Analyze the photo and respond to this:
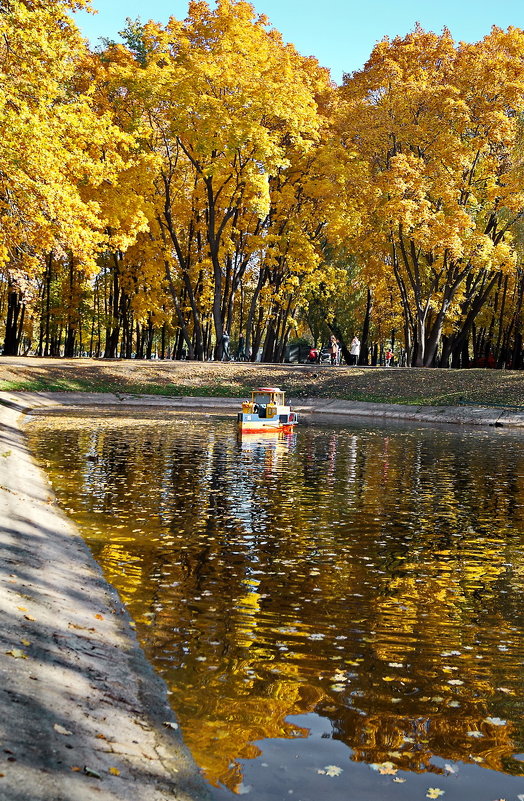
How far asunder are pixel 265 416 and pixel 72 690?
24.3m

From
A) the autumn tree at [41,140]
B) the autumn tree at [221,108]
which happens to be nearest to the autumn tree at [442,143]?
the autumn tree at [221,108]

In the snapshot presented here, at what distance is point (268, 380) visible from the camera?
49656mm

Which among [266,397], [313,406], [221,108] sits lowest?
[313,406]

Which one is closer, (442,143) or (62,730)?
(62,730)

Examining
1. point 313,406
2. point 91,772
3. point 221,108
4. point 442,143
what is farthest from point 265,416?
point 91,772

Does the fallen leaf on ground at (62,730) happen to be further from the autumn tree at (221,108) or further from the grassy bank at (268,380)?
the autumn tree at (221,108)

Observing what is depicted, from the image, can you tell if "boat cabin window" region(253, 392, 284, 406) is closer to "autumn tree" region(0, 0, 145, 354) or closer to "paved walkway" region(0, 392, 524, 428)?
"paved walkway" region(0, 392, 524, 428)

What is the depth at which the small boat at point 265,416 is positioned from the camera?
29.5 meters

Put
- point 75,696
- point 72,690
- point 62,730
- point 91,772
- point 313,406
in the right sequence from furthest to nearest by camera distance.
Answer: point 313,406 < point 72,690 < point 75,696 < point 62,730 < point 91,772

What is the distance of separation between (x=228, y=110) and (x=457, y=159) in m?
13.6

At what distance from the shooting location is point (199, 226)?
58.2m

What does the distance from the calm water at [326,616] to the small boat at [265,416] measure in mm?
9573

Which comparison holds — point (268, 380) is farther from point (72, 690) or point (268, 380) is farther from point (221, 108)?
point (72, 690)

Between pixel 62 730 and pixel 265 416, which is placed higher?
pixel 265 416
